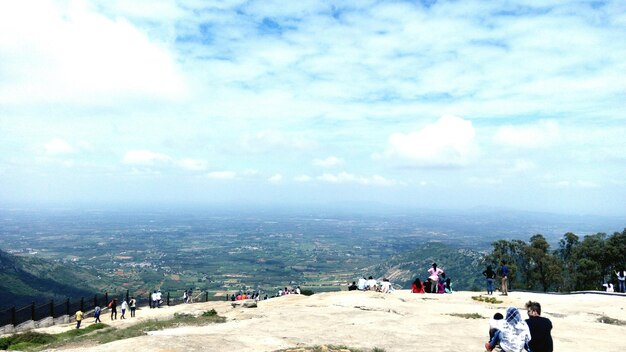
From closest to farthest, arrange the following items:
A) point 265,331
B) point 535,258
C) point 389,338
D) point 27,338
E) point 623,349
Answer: point 623,349
point 389,338
point 265,331
point 27,338
point 535,258

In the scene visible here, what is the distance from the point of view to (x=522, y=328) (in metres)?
8.55

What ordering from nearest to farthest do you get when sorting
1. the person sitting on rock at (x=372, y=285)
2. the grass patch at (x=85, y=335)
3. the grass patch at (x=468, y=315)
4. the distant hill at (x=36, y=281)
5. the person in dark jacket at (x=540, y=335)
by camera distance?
the person in dark jacket at (x=540, y=335)
the grass patch at (x=85, y=335)
the grass patch at (x=468, y=315)
the person sitting on rock at (x=372, y=285)
the distant hill at (x=36, y=281)

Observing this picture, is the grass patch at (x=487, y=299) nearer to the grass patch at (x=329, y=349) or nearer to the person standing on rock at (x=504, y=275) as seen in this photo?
the person standing on rock at (x=504, y=275)

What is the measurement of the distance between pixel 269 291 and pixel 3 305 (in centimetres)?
7385

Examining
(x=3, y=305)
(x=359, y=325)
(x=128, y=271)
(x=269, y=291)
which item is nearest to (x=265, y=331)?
(x=359, y=325)

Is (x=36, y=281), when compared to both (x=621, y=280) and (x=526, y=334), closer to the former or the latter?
(x=621, y=280)

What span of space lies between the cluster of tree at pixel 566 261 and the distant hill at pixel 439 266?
3832 cm

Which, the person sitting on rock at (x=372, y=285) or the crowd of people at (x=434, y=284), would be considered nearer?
the crowd of people at (x=434, y=284)

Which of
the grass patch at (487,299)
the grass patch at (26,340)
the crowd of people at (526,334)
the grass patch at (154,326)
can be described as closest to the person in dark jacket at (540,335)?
the crowd of people at (526,334)

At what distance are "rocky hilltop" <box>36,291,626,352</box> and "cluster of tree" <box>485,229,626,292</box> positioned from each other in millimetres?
27162

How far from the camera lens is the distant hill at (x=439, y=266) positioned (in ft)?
350

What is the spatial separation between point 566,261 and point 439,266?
78.9 meters

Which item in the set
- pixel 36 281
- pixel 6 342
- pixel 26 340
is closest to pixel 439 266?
pixel 36 281

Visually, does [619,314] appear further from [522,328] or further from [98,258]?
[98,258]
